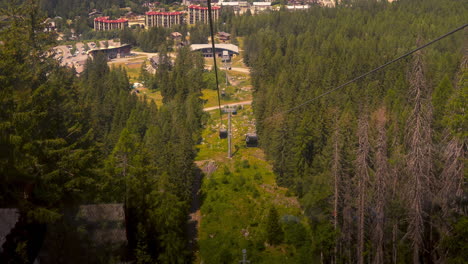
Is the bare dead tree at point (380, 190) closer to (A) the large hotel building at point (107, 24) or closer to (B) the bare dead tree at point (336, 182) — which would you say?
(B) the bare dead tree at point (336, 182)

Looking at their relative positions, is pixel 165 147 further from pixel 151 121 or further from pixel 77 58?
pixel 77 58

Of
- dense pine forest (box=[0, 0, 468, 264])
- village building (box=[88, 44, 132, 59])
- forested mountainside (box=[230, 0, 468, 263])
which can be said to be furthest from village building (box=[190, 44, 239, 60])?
dense pine forest (box=[0, 0, 468, 264])

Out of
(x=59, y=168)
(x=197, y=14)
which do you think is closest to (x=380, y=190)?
(x=59, y=168)

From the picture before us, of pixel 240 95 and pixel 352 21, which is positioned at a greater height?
pixel 352 21

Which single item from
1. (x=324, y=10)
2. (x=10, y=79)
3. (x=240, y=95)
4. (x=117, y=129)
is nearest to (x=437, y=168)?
(x=10, y=79)

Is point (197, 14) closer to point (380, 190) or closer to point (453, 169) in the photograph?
point (380, 190)

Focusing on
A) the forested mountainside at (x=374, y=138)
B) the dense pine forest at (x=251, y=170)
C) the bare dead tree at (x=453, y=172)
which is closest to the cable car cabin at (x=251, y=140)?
the dense pine forest at (x=251, y=170)
